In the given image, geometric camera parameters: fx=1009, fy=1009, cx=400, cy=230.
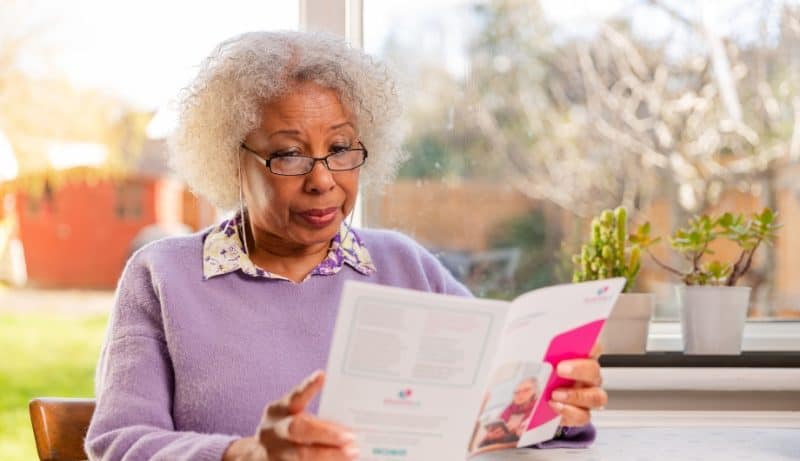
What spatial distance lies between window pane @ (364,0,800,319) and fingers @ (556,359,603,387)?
754mm

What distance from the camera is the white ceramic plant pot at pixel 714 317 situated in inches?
74.4

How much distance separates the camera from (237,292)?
5.12ft

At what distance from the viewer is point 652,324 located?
215 centimetres

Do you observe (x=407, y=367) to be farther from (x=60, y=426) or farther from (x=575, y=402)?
(x=60, y=426)

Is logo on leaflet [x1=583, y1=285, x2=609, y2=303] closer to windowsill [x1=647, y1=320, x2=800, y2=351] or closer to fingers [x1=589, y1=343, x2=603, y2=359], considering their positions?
fingers [x1=589, y1=343, x2=603, y2=359]

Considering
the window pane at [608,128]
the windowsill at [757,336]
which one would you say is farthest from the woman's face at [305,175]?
the windowsill at [757,336]

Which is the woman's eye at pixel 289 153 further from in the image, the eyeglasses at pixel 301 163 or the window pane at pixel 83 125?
the window pane at pixel 83 125

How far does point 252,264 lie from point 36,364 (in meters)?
4.39

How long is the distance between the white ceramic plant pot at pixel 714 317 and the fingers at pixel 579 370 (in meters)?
0.58

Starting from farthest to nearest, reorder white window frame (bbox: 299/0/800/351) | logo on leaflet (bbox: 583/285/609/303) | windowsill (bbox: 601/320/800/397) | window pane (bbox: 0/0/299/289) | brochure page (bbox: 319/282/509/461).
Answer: window pane (bbox: 0/0/299/289), white window frame (bbox: 299/0/800/351), windowsill (bbox: 601/320/800/397), logo on leaflet (bbox: 583/285/609/303), brochure page (bbox: 319/282/509/461)

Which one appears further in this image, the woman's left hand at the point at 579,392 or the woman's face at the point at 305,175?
the woman's face at the point at 305,175

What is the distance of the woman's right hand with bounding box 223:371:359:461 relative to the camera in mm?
1050

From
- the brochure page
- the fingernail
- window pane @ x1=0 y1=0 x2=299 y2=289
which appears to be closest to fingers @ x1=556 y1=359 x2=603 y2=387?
the brochure page

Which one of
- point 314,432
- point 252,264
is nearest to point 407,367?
point 314,432
